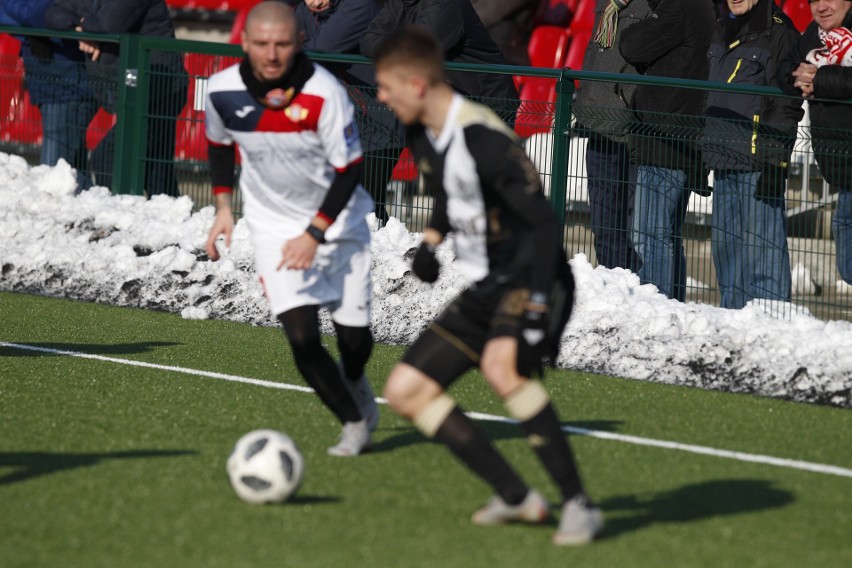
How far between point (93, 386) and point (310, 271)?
2.17 m

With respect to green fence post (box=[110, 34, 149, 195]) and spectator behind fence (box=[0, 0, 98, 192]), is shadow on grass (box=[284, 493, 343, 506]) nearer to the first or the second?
green fence post (box=[110, 34, 149, 195])

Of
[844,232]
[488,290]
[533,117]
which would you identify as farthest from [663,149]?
[488,290]

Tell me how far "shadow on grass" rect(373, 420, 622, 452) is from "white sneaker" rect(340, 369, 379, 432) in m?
0.14

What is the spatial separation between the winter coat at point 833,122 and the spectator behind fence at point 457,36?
84.7 inches

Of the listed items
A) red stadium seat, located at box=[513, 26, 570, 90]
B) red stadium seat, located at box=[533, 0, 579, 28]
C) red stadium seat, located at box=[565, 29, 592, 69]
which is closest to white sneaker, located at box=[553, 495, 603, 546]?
red stadium seat, located at box=[565, 29, 592, 69]

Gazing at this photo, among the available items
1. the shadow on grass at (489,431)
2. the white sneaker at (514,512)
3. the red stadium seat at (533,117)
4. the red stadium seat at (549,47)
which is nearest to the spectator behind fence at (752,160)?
the red stadium seat at (533,117)

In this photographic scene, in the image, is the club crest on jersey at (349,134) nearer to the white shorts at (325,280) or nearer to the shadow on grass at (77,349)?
the white shorts at (325,280)

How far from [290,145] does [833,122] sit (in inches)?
154

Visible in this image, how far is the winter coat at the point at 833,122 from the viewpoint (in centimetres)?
853

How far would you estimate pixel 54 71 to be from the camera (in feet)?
41.4

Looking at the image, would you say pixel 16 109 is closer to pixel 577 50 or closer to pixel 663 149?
pixel 577 50

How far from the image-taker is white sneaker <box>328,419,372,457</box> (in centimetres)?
640

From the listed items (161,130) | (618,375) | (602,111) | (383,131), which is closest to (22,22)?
(161,130)

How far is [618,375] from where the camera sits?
29.5ft
